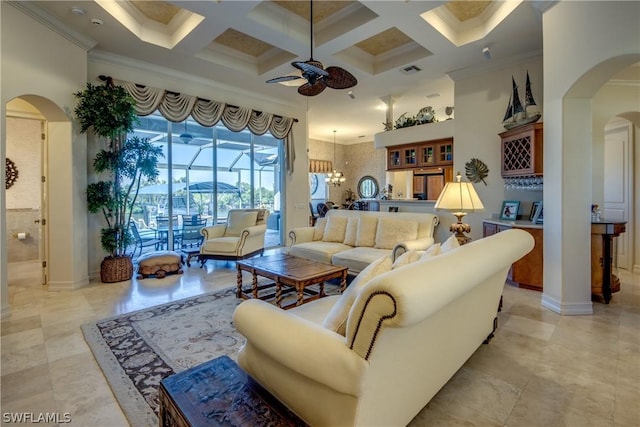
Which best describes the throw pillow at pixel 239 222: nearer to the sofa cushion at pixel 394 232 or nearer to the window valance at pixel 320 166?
the sofa cushion at pixel 394 232

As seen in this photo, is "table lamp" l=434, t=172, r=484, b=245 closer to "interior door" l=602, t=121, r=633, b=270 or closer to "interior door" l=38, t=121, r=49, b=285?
"interior door" l=602, t=121, r=633, b=270

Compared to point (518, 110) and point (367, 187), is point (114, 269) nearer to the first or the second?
point (518, 110)

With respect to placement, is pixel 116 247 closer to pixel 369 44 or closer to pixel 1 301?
pixel 1 301

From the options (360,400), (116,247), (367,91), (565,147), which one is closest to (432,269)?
(360,400)

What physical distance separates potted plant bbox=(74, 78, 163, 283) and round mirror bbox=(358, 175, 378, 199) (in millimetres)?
8617

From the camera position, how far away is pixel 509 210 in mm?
4719

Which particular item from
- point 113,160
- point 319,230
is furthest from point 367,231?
point 113,160

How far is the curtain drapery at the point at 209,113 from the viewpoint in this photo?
16.3ft

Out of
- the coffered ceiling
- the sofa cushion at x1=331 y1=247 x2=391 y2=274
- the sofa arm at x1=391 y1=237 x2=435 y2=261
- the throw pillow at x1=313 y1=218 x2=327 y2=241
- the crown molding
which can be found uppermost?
the coffered ceiling

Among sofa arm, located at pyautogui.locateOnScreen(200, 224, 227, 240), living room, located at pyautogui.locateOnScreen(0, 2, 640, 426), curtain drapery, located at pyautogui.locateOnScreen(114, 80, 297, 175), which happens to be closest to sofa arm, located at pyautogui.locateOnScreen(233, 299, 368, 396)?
living room, located at pyautogui.locateOnScreen(0, 2, 640, 426)

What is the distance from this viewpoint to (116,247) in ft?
15.1

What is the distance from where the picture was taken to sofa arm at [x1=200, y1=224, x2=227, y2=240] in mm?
5480

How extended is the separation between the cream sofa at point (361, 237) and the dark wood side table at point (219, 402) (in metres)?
2.69

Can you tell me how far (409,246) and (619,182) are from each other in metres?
4.08
